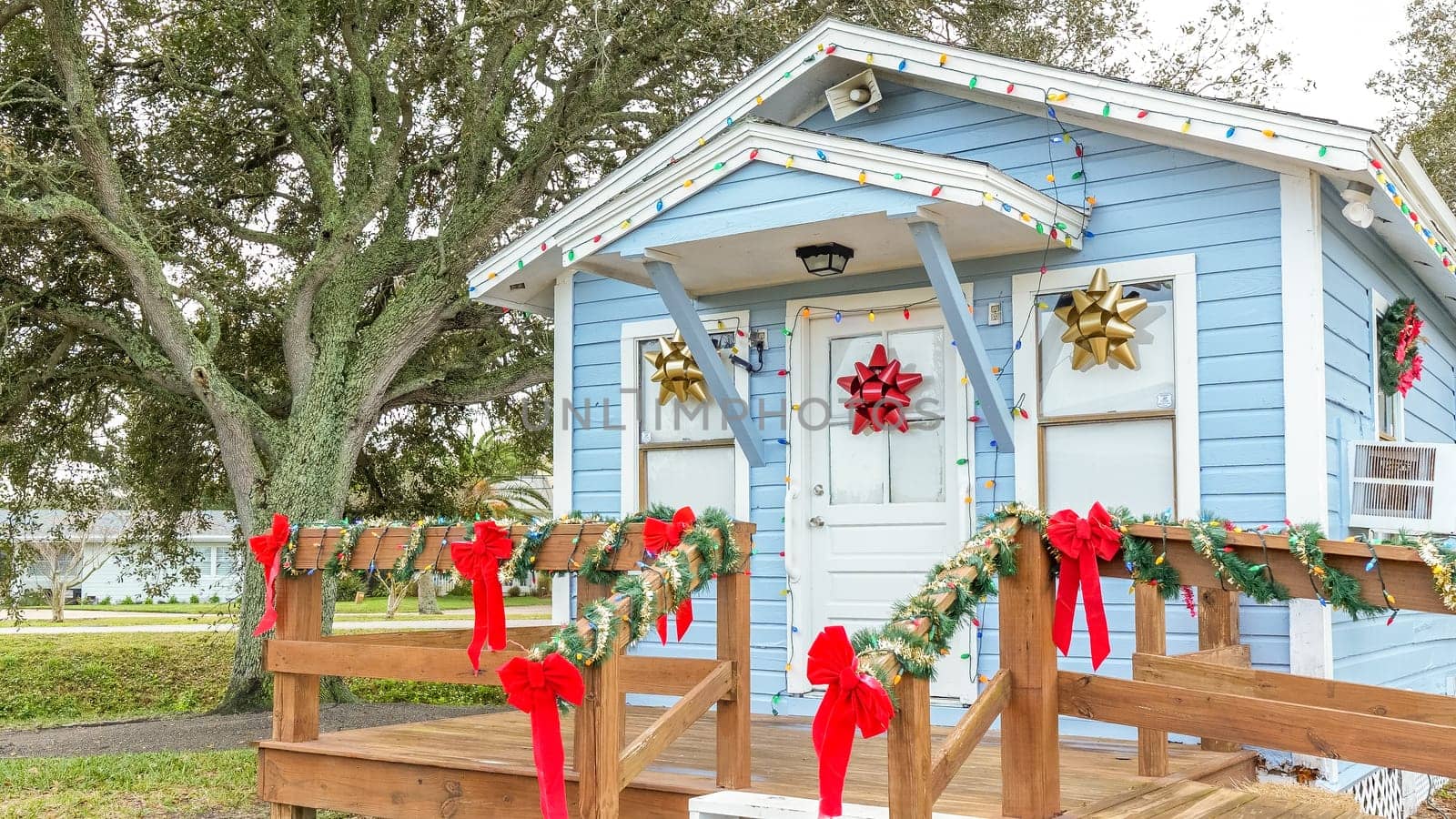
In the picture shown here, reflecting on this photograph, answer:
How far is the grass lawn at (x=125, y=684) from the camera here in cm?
1287

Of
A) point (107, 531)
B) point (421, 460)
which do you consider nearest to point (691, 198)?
point (421, 460)

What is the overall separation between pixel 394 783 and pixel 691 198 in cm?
267

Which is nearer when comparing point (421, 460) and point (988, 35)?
point (988, 35)

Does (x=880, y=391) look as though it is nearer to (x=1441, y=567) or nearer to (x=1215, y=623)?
(x=1215, y=623)

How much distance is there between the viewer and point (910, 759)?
2.95 meters

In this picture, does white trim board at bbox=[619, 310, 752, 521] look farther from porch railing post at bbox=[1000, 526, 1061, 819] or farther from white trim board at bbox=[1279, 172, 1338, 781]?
porch railing post at bbox=[1000, 526, 1061, 819]

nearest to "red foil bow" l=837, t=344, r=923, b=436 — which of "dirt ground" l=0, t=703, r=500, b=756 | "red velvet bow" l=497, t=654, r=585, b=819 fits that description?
"red velvet bow" l=497, t=654, r=585, b=819

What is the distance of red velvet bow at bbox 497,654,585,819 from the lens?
3.27m

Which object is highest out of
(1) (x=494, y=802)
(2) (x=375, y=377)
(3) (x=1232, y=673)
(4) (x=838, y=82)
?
(4) (x=838, y=82)

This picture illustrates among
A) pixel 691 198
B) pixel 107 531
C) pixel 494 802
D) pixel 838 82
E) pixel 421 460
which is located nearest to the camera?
pixel 494 802

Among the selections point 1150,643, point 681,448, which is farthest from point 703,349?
point 1150,643

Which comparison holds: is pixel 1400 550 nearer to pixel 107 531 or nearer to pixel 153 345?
pixel 153 345

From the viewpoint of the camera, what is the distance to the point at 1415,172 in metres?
5.19

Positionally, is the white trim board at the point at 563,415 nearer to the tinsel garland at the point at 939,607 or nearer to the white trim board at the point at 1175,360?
the white trim board at the point at 1175,360
